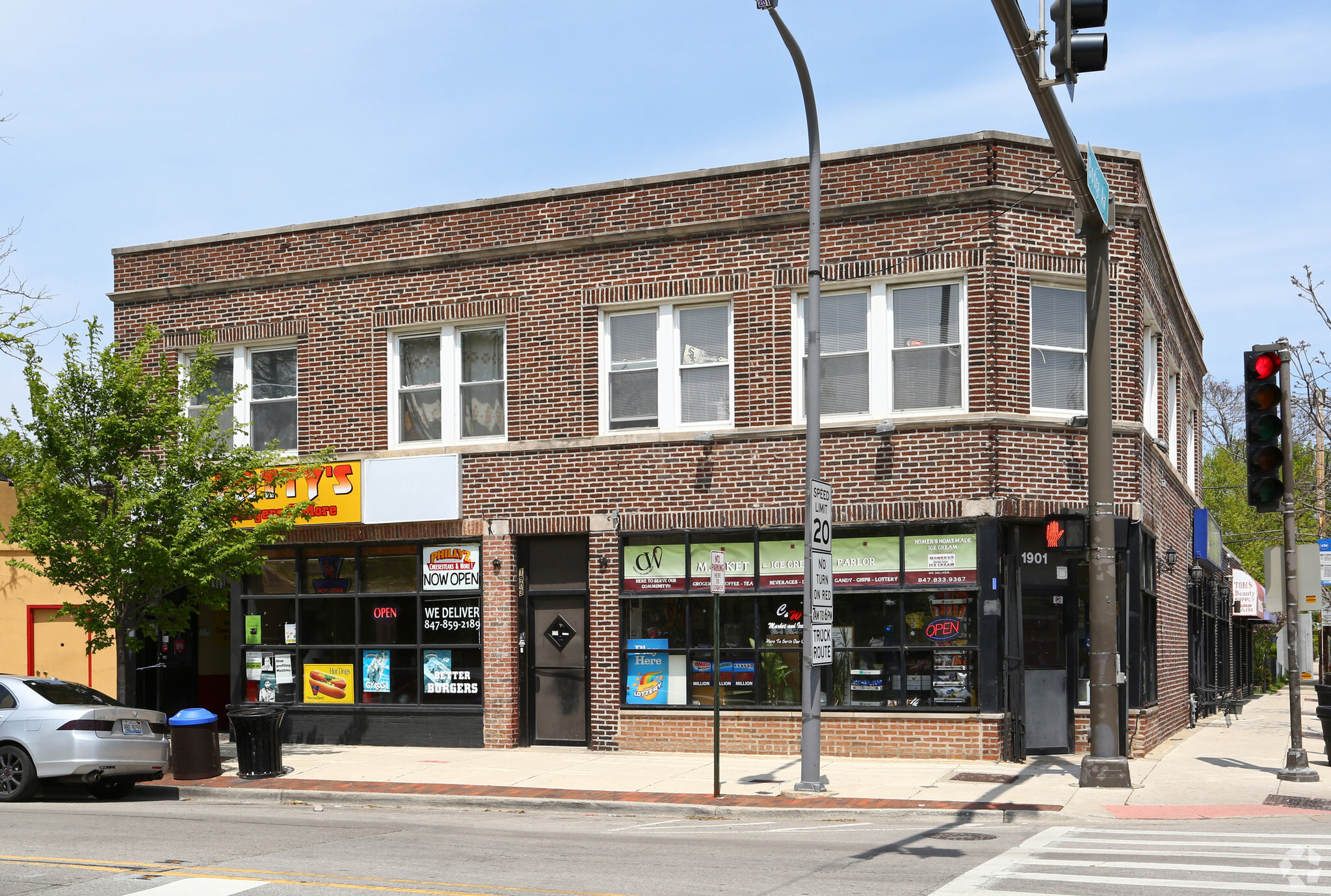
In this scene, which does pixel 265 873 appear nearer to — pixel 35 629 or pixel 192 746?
pixel 192 746

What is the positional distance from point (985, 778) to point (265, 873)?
809 cm

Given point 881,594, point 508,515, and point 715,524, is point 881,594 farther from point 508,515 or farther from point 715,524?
point 508,515

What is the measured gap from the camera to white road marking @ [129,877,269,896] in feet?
29.2

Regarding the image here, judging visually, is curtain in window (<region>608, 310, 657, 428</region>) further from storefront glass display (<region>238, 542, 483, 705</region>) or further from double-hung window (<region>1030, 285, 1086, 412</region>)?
double-hung window (<region>1030, 285, 1086, 412</region>)

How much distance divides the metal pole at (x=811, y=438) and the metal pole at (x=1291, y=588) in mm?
5229

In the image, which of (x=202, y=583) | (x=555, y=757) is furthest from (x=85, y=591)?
(x=555, y=757)

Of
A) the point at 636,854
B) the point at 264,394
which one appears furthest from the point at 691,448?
the point at 636,854

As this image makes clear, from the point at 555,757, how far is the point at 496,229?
24.2 ft

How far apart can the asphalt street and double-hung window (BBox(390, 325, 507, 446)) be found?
706 cm

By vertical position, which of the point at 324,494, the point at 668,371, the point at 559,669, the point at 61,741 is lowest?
the point at 61,741

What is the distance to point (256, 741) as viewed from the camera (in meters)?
15.8

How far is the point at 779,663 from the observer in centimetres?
1734

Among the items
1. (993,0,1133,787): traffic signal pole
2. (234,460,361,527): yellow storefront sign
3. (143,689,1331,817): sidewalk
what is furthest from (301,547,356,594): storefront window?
(993,0,1133,787): traffic signal pole

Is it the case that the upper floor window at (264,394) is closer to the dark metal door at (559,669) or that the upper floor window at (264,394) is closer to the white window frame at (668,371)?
the dark metal door at (559,669)
